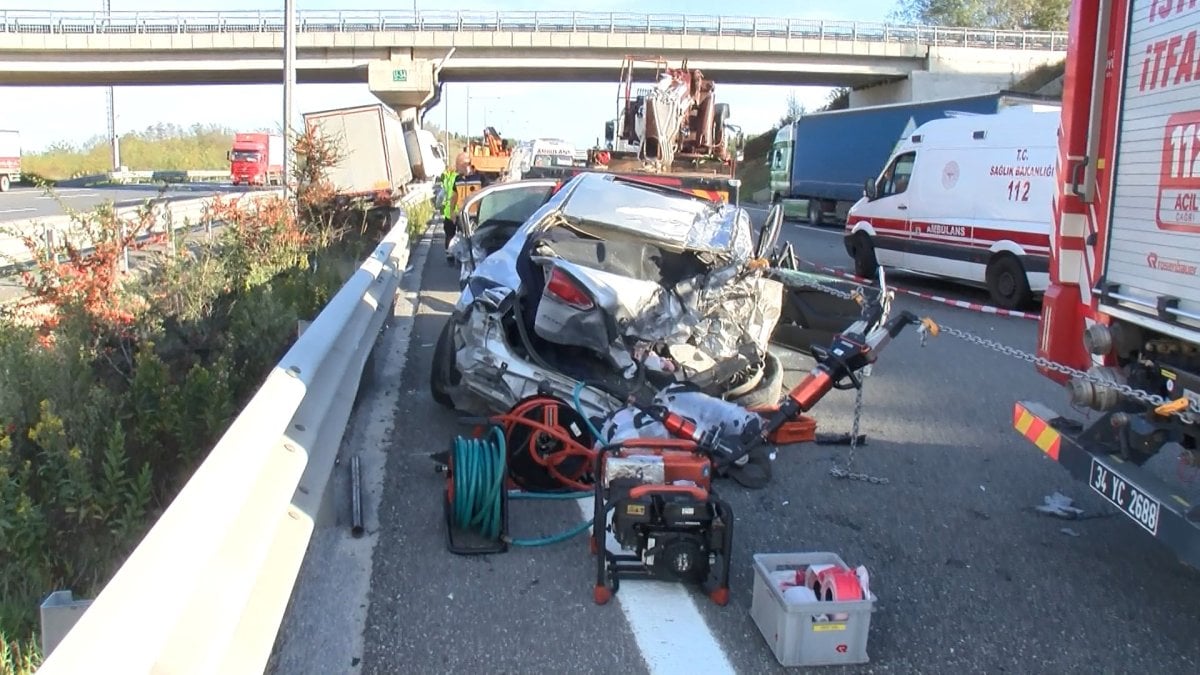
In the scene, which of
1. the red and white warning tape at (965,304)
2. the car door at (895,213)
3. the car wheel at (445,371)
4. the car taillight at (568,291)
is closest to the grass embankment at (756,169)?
the car door at (895,213)

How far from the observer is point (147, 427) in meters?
4.77

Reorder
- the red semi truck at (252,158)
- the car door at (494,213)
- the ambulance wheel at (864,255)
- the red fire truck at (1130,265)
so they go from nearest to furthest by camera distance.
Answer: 1. the red fire truck at (1130,265)
2. the car door at (494,213)
3. the ambulance wheel at (864,255)
4. the red semi truck at (252,158)

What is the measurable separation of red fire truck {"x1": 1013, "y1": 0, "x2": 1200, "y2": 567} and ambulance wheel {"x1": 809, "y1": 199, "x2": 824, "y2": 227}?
27.8 m

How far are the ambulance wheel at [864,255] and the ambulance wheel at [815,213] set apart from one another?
16.0 meters

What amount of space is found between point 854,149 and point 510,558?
87.9ft

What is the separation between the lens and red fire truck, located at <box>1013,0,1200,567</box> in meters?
4.07

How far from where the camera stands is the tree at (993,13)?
243 ft

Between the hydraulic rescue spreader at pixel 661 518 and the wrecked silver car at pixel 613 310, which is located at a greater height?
the wrecked silver car at pixel 613 310

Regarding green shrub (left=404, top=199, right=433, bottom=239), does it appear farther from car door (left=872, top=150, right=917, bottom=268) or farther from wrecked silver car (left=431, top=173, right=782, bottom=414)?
wrecked silver car (left=431, top=173, right=782, bottom=414)

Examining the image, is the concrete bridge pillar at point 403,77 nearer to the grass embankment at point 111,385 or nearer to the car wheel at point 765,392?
the grass embankment at point 111,385

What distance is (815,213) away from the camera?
32.8 meters

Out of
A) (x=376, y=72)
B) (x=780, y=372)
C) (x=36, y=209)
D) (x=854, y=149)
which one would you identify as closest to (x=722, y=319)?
(x=780, y=372)

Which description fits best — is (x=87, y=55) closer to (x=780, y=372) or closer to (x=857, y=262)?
(x=857, y=262)

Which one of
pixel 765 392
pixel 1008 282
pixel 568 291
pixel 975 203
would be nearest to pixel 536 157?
pixel 975 203
